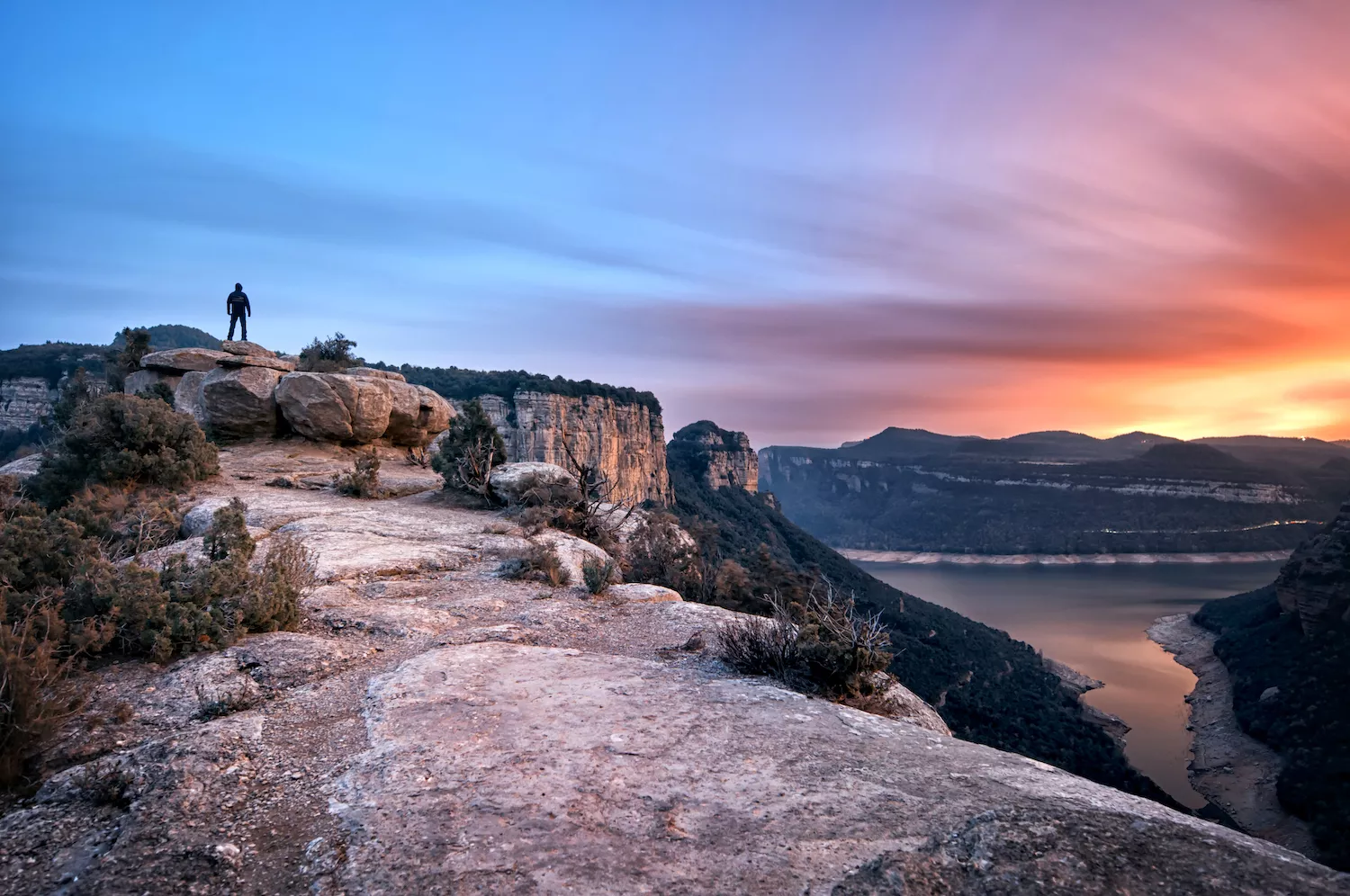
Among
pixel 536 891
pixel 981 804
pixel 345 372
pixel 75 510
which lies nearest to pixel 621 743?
pixel 536 891

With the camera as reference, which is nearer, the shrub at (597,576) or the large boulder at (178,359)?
the shrub at (597,576)

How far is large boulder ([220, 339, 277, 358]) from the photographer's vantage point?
18609mm

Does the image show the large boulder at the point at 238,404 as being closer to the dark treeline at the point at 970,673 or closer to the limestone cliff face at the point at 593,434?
the dark treeline at the point at 970,673

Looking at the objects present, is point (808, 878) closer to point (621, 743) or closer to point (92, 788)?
point (621, 743)

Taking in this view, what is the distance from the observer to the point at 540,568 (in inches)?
358

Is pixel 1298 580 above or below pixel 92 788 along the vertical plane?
below

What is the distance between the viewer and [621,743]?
407cm

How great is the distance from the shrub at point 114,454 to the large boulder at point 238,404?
449 cm

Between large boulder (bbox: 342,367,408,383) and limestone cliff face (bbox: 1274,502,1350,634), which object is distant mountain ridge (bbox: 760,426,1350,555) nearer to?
limestone cliff face (bbox: 1274,502,1350,634)

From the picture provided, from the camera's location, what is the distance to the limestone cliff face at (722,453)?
8062cm

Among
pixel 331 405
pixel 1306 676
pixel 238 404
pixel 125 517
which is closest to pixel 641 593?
pixel 125 517

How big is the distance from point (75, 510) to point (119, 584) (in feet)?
12.1

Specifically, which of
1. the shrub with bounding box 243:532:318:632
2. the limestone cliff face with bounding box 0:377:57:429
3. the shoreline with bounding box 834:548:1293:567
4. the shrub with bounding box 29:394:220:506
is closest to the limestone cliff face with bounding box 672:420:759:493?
the shoreline with bounding box 834:548:1293:567

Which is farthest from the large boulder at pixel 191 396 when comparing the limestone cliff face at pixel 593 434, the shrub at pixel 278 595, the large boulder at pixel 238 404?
the limestone cliff face at pixel 593 434
